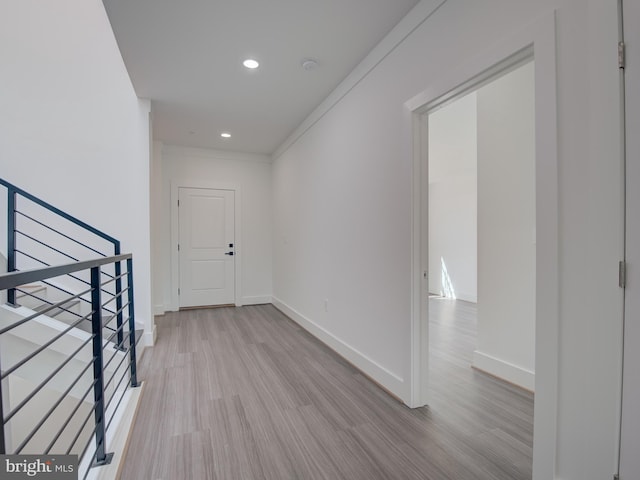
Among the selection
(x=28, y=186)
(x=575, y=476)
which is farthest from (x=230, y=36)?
(x=575, y=476)

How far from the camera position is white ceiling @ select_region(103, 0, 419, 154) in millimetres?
2066

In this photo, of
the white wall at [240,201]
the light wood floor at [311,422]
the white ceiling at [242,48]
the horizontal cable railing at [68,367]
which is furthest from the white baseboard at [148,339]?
the white ceiling at [242,48]

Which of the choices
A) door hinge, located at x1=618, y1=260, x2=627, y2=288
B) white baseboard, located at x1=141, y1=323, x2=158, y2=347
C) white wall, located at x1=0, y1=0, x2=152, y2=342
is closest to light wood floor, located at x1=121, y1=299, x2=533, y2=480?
white baseboard, located at x1=141, y1=323, x2=158, y2=347

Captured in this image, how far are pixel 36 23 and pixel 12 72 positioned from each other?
1.96ft

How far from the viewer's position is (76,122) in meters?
3.52

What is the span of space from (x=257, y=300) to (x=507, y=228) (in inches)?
163

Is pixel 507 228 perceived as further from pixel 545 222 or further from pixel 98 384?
pixel 98 384

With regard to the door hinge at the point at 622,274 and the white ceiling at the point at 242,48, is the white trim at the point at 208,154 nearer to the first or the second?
the white ceiling at the point at 242,48

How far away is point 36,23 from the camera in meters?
3.36

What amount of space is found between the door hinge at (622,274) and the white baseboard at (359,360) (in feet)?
4.75

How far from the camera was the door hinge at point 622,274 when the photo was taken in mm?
1097

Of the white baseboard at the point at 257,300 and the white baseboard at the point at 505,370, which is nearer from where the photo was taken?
the white baseboard at the point at 505,370

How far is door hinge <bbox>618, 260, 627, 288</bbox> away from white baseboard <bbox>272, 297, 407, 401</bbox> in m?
1.45

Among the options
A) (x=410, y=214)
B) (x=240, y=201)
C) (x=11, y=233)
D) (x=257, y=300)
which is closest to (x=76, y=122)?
(x=11, y=233)
